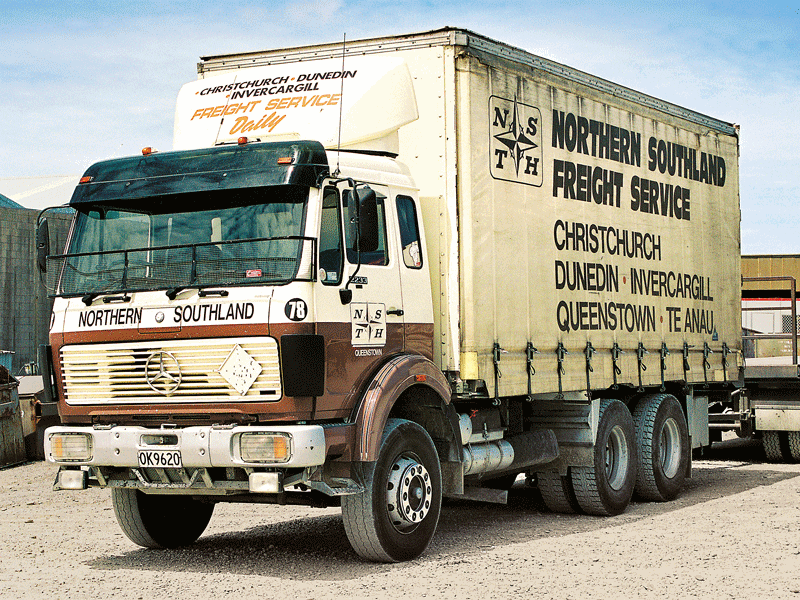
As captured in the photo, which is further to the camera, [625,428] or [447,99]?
[625,428]

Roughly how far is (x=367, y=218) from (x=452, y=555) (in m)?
2.80

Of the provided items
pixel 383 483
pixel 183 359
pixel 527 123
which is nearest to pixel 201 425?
pixel 183 359

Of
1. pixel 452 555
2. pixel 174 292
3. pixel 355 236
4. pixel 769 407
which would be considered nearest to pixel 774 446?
pixel 769 407

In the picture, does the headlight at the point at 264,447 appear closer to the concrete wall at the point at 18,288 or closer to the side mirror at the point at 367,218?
the side mirror at the point at 367,218

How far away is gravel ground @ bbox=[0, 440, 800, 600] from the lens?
744cm

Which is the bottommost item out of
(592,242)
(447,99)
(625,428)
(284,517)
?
(284,517)

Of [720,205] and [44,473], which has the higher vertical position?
[720,205]

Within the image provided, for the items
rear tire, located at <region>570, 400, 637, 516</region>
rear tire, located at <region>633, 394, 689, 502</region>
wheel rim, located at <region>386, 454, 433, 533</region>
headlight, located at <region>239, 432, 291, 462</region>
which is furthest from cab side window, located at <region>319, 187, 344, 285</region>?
rear tire, located at <region>633, 394, 689, 502</region>

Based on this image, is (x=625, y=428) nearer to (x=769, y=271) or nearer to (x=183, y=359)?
(x=183, y=359)

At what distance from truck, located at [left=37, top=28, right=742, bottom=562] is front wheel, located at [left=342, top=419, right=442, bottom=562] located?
2 cm

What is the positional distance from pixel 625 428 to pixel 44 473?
7.88 metres

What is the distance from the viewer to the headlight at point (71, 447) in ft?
26.7

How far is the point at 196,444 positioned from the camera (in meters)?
7.70

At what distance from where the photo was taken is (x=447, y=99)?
9273 millimetres
